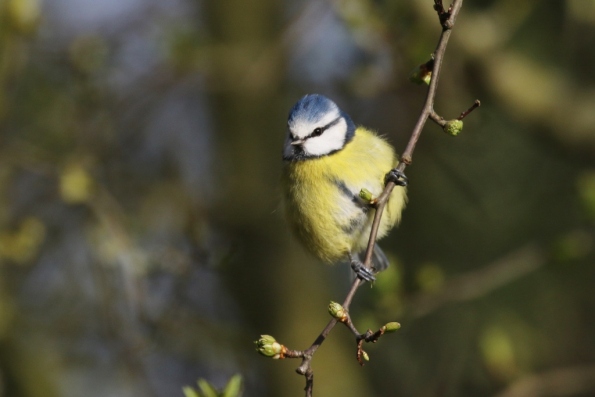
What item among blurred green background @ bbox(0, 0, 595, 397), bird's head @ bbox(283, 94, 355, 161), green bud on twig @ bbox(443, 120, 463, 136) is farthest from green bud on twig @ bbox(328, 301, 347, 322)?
blurred green background @ bbox(0, 0, 595, 397)

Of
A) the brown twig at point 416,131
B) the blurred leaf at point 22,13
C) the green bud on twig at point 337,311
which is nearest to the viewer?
the brown twig at point 416,131

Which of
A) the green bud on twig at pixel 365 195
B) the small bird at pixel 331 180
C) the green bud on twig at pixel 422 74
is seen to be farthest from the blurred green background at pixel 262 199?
the green bud on twig at pixel 422 74

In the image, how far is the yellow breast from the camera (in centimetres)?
309

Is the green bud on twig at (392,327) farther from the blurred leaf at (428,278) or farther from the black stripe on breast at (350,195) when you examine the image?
the blurred leaf at (428,278)

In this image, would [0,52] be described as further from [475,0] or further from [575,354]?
[575,354]

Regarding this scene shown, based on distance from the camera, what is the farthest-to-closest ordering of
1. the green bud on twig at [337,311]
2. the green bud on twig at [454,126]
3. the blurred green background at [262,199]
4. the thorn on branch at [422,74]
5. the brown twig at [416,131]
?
the blurred green background at [262,199], the thorn on branch at [422,74], the green bud on twig at [454,126], the green bud on twig at [337,311], the brown twig at [416,131]

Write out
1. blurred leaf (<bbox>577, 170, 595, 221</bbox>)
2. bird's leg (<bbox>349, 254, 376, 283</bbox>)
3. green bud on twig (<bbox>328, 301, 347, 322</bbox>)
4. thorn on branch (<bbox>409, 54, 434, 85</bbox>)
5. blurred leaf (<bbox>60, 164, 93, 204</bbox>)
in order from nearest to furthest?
green bud on twig (<bbox>328, 301, 347, 322</bbox>) → thorn on branch (<bbox>409, 54, 434, 85</bbox>) → bird's leg (<bbox>349, 254, 376, 283</bbox>) → blurred leaf (<bbox>577, 170, 595, 221</bbox>) → blurred leaf (<bbox>60, 164, 93, 204</bbox>)

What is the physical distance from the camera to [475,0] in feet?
17.4

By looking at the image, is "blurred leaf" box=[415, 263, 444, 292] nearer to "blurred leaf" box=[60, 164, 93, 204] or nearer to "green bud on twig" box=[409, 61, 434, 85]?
"green bud on twig" box=[409, 61, 434, 85]

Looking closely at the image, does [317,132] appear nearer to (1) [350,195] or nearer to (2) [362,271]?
(1) [350,195]

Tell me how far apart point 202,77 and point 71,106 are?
106 centimetres

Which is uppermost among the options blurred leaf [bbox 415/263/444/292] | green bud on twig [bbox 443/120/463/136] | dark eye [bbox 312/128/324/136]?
dark eye [bbox 312/128/324/136]

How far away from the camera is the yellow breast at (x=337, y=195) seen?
309 centimetres

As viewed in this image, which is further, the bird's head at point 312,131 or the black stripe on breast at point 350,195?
the bird's head at point 312,131
